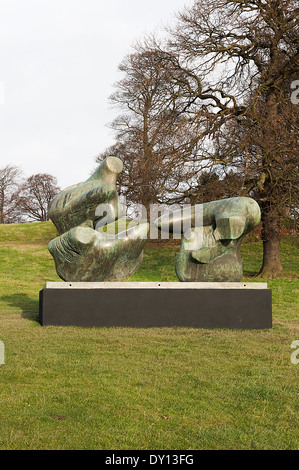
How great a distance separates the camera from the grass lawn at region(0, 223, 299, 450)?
3518 millimetres

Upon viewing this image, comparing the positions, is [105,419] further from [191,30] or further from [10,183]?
[10,183]

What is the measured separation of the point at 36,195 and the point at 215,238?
4394 centimetres

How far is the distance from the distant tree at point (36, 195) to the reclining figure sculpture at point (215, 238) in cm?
4186

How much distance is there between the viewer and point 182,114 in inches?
745

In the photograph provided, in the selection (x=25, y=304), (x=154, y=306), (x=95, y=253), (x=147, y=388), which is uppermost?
(x=95, y=253)

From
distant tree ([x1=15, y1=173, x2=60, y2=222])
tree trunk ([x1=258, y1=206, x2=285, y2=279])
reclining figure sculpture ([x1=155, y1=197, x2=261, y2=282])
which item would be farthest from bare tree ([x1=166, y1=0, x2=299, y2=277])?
distant tree ([x1=15, y1=173, x2=60, y2=222])

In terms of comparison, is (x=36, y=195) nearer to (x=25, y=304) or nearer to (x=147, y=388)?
(x=25, y=304)

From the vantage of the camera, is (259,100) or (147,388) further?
(259,100)

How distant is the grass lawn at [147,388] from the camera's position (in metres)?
3.52

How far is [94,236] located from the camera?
27.6 ft

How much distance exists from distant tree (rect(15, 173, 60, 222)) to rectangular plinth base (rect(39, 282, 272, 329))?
4209cm

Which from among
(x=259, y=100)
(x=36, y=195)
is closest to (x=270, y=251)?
(x=259, y=100)

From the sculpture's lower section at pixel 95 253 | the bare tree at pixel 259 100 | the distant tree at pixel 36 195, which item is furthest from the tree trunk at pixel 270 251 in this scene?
the distant tree at pixel 36 195

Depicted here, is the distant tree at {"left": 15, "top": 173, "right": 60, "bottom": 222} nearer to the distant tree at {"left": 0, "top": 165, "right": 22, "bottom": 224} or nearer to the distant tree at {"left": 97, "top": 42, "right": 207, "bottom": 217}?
the distant tree at {"left": 0, "top": 165, "right": 22, "bottom": 224}
